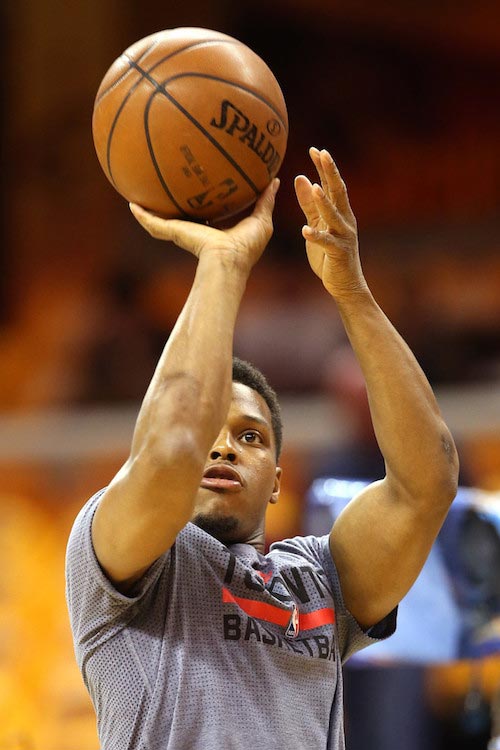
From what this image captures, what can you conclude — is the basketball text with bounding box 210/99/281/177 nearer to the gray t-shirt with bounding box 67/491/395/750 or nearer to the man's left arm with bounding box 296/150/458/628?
the man's left arm with bounding box 296/150/458/628

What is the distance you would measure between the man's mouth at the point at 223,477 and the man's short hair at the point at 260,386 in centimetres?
27

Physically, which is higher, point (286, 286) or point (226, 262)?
point (226, 262)

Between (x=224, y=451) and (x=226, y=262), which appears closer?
(x=226, y=262)

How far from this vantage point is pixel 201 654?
207 cm

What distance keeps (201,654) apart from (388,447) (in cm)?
61

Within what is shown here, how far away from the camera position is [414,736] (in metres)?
4.50

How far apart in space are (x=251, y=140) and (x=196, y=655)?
109 centimetres

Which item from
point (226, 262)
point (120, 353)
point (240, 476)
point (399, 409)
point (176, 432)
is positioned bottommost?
point (120, 353)

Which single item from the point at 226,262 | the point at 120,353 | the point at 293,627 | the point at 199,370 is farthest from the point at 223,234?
the point at 120,353

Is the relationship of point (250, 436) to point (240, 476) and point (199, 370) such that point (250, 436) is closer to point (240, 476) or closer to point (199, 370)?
point (240, 476)

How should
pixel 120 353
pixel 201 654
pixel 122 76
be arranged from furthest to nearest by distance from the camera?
pixel 120 353 → pixel 122 76 → pixel 201 654

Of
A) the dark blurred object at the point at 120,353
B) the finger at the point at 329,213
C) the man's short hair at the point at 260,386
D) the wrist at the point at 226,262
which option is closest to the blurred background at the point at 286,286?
the dark blurred object at the point at 120,353

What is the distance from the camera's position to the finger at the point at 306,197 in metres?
2.21

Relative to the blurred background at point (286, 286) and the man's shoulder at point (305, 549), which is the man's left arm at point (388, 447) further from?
the blurred background at point (286, 286)
